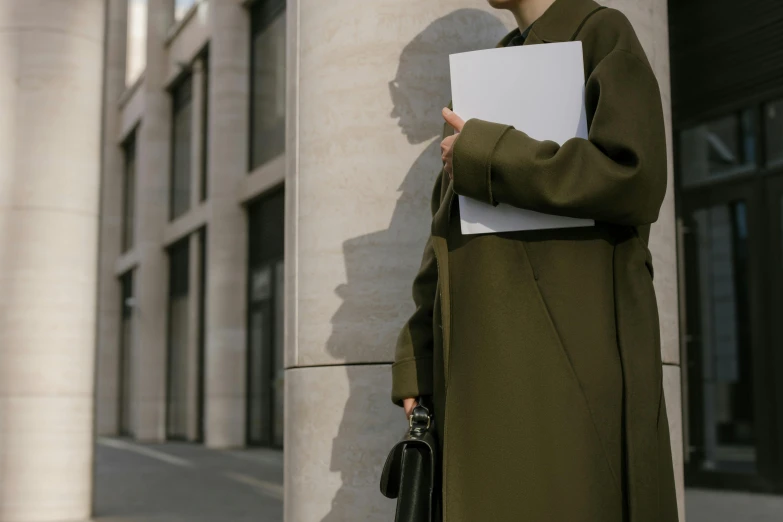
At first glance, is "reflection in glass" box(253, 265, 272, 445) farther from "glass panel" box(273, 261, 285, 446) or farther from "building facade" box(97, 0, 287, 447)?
"glass panel" box(273, 261, 285, 446)

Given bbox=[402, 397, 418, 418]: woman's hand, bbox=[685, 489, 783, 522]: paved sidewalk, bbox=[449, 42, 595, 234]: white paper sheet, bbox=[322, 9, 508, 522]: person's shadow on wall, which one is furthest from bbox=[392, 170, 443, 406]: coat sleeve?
bbox=[685, 489, 783, 522]: paved sidewalk

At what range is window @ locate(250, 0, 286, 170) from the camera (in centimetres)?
1745

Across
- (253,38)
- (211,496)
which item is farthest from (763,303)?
(253,38)

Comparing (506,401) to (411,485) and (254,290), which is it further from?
(254,290)

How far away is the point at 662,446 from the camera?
7.02 feet

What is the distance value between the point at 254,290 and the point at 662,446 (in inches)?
643

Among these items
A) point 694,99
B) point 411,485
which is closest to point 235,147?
point 694,99

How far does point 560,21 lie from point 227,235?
54.3 feet

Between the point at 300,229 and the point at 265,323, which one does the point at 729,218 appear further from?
the point at 265,323

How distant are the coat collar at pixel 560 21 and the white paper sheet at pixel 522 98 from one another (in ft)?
0.30

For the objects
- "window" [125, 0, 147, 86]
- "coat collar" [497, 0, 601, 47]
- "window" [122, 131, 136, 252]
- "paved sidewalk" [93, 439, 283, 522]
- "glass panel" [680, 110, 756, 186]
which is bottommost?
"paved sidewalk" [93, 439, 283, 522]

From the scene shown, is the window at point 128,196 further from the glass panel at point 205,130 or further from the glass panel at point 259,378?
the glass panel at point 259,378

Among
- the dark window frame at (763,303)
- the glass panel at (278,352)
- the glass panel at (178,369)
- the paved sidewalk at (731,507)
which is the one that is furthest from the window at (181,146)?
the paved sidewalk at (731,507)

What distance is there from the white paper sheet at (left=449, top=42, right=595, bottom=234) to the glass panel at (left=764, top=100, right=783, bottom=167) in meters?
8.03
